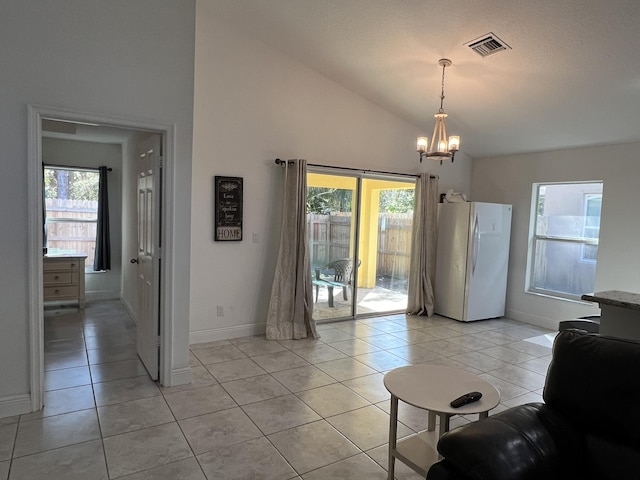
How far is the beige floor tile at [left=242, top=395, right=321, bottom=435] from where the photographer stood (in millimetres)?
2791

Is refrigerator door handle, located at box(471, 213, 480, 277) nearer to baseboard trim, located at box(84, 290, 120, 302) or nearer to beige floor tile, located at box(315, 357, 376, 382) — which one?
beige floor tile, located at box(315, 357, 376, 382)

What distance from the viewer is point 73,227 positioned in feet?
20.5

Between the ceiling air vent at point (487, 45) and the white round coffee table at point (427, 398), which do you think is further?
the ceiling air vent at point (487, 45)

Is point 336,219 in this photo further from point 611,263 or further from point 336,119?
point 611,263

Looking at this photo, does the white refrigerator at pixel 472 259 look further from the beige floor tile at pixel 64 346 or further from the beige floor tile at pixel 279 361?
the beige floor tile at pixel 64 346

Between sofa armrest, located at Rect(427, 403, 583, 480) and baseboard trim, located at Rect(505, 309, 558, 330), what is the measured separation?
440cm

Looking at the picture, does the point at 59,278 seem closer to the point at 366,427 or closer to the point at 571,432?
the point at 366,427

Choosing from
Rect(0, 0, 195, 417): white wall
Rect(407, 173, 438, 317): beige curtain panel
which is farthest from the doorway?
Rect(0, 0, 195, 417): white wall

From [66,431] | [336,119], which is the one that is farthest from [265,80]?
[66,431]

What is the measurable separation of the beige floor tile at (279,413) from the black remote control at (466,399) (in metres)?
1.28

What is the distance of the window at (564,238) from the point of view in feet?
17.0

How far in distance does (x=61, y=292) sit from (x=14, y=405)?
3220 millimetres

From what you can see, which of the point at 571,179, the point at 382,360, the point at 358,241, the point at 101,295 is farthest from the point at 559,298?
the point at 101,295

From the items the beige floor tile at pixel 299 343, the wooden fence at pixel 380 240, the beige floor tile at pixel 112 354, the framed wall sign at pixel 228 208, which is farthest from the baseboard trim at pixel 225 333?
the wooden fence at pixel 380 240
